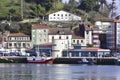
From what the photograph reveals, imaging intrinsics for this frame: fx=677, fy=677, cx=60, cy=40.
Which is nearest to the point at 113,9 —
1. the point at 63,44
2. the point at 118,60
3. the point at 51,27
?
the point at 51,27

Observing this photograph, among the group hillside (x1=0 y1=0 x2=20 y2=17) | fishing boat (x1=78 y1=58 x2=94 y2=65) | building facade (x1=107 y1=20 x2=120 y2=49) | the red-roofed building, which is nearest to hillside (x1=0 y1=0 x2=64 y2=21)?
hillside (x1=0 y1=0 x2=20 y2=17)

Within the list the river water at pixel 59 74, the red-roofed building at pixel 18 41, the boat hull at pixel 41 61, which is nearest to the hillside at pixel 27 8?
the red-roofed building at pixel 18 41

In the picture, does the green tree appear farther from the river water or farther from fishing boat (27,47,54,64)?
the river water

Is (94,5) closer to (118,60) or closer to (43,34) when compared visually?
(43,34)

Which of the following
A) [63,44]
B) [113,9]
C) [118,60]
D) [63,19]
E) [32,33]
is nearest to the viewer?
[118,60]

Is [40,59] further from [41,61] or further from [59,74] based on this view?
[59,74]

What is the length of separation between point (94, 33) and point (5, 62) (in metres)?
23.2

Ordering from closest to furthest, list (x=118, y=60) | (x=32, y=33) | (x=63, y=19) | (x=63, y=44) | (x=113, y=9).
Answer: (x=118, y=60), (x=63, y=44), (x=32, y=33), (x=63, y=19), (x=113, y=9)

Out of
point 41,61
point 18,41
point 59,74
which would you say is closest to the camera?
point 59,74

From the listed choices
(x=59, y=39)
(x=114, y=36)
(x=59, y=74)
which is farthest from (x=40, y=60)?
(x=59, y=74)

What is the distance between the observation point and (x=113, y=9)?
159 meters

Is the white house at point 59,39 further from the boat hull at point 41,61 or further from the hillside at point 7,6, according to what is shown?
→ the hillside at point 7,6

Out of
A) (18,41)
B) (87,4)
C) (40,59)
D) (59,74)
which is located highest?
Result: (87,4)

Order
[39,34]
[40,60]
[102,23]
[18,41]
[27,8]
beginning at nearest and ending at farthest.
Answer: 1. [40,60]
2. [18,41]
3. [39,34]
4. [27,8]
5. [102,23]
